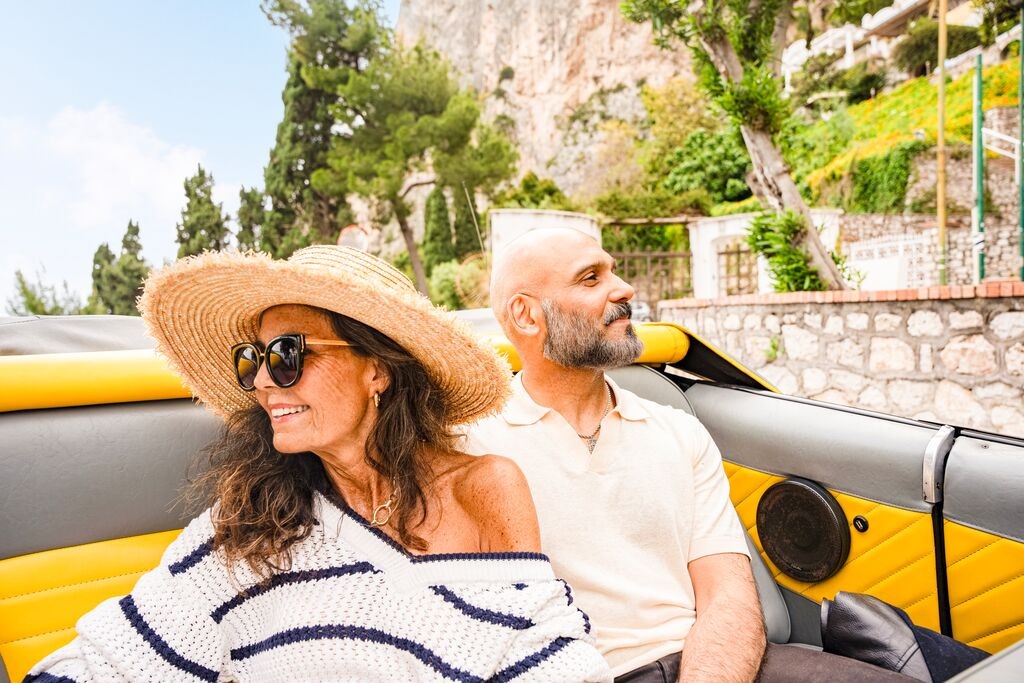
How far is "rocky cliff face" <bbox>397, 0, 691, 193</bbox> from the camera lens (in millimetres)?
31484

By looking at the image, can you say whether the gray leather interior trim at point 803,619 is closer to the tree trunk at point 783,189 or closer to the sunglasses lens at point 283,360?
the sunglasses lens at point 283,360

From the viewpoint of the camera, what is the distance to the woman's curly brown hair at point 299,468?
1043 millimetres

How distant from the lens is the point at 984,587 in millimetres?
1395

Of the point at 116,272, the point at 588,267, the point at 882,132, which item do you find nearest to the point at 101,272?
the point at 116,272

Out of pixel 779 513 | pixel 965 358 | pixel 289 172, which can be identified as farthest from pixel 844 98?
pixel 779 513

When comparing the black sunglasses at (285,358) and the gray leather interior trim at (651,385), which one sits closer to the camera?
the black sunglasses at (285,358)

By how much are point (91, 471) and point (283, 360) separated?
0.51 meters

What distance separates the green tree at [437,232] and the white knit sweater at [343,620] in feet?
69.6

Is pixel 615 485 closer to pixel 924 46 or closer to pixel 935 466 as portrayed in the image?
A: pixel 935 466

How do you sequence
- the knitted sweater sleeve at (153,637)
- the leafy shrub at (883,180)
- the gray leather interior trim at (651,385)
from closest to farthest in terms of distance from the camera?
the knitted sweater sleeve at (153,637) < the gray leather interior trim at (651,385) < the leafy shrub at (883,180)

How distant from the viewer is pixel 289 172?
21969 millimetres

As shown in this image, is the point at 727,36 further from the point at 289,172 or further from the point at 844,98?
the point at 844,98

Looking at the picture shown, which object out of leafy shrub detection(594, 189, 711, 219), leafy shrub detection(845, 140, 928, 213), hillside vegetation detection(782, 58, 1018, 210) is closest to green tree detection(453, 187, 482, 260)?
leafy shrub detection(594, 189, 711, 219)

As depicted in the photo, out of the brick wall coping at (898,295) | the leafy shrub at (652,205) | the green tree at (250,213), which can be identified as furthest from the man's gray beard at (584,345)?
the green tree at (250,213)
